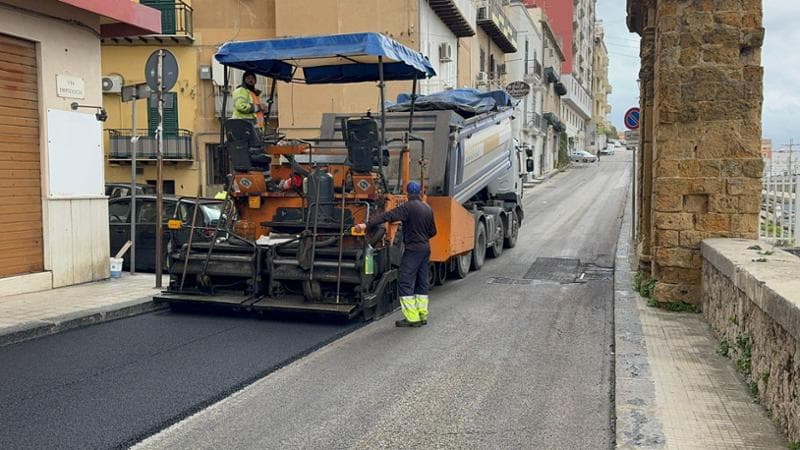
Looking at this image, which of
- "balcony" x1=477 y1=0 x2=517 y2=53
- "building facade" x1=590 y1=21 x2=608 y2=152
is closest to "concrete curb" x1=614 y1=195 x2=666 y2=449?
"balcony" x1=477 y1=0 x2=517 y2=53

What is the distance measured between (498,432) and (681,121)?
519 centimetres

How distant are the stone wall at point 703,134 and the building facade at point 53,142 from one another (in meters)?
7.28

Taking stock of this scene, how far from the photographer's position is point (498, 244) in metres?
14.0

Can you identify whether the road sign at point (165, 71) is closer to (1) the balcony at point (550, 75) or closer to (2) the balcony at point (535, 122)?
(2) the balcony at point (535, 122)

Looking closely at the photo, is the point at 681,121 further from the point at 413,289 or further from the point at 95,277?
the point at 95,277

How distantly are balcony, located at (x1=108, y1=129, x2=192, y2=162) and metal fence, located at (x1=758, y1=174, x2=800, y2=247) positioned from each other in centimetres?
2052

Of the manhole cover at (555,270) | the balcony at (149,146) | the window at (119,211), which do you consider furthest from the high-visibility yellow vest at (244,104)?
the balcony at (149,146)

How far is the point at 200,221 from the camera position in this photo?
10.5m

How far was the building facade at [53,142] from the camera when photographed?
8.74 m

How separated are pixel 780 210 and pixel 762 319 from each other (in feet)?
16.6

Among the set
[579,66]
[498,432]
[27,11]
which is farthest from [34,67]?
[579,66]

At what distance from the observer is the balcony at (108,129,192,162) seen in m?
25.6

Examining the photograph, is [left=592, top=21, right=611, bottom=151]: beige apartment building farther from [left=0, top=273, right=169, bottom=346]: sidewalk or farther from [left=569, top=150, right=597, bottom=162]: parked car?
[left=0, top=273, right=169, bottom=346]: sidewalk

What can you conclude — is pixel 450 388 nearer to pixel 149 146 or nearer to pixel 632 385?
pixel 632 385
